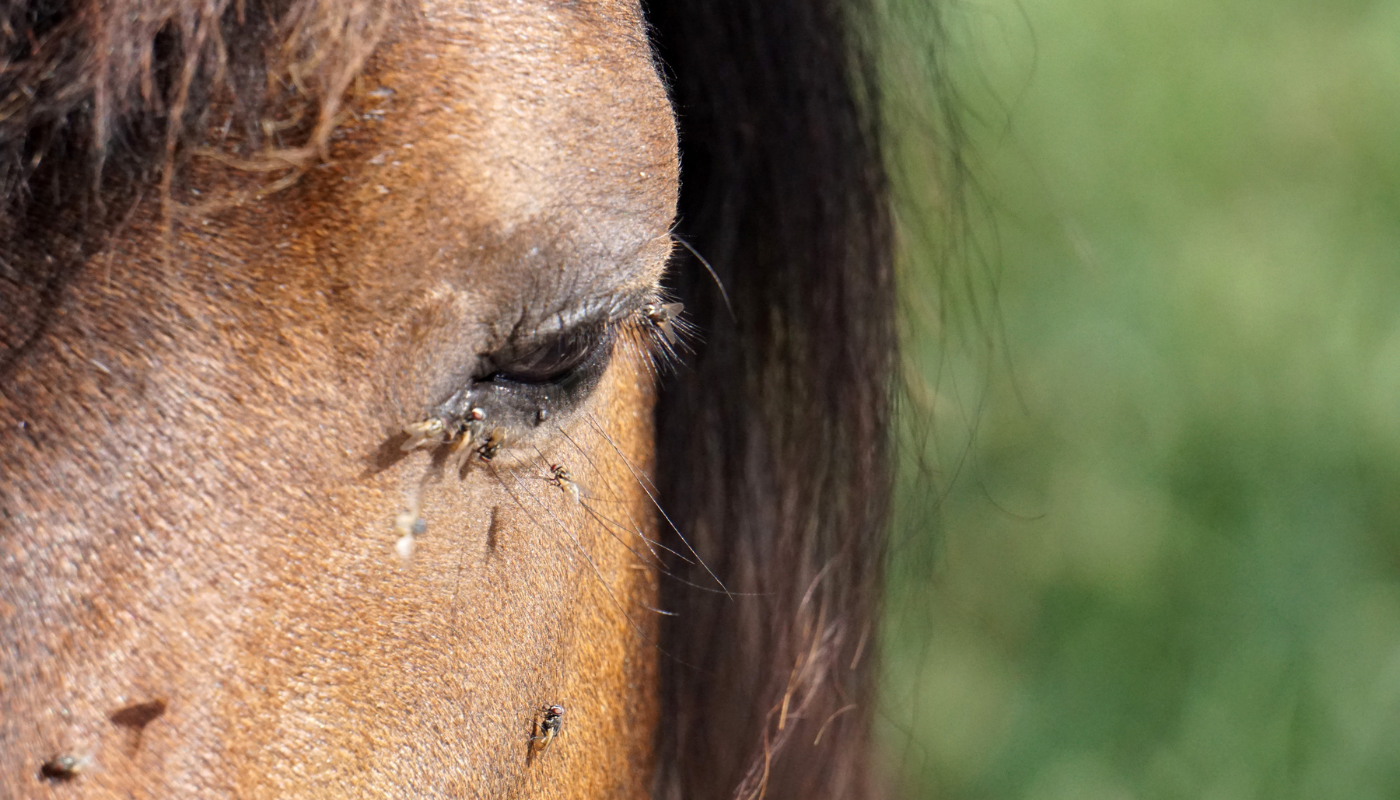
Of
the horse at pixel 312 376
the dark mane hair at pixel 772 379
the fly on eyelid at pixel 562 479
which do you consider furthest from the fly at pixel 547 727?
the dark mane hair at pixel 772 379

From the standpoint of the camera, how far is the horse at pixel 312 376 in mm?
691

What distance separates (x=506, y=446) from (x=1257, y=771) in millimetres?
2317

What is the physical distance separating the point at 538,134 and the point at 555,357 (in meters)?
0.17

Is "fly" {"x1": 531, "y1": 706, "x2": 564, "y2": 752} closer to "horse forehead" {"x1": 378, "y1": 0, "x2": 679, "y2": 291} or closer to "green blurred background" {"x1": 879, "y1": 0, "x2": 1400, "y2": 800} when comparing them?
"horse forehead" {"x1": 378, "y1": 0, "x2": 679, "y2": 291}

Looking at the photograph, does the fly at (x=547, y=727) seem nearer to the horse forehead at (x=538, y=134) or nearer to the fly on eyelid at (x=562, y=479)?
the fly on eyelid at (x=562, y=479)

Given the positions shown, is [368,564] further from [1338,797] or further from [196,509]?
[1338,797]

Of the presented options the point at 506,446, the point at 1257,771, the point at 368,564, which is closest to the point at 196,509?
the point at 368,564

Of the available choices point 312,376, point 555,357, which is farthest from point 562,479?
point 312,376

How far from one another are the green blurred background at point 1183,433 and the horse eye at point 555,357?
167cm

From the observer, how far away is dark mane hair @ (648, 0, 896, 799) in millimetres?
1169

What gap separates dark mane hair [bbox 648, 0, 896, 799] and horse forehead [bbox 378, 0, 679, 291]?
11.6 inches


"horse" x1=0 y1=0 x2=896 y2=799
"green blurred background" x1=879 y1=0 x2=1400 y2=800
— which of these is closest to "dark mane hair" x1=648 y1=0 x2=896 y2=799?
"horse" x1=0 y1=0 x2=896 y2=799

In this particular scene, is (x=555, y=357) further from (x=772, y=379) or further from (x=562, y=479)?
(x=772, y=379)

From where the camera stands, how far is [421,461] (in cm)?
80
